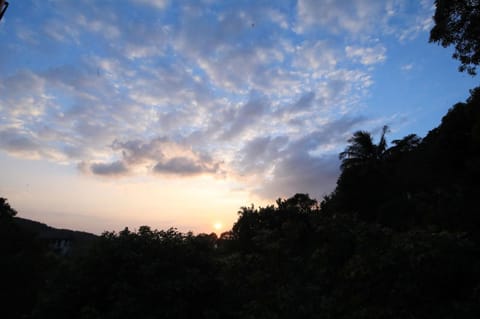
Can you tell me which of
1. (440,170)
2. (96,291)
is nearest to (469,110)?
(440,170)

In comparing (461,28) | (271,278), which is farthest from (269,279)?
(461,28)

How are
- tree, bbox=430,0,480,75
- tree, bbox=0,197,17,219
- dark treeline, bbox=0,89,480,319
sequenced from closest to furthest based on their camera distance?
1. dark treeline, bbox=0,89,480,319
2. tree, bbox=430,0,480,75
3. tree, bbox=0,197,17,219

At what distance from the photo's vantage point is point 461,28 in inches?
396

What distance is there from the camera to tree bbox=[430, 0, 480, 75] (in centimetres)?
973

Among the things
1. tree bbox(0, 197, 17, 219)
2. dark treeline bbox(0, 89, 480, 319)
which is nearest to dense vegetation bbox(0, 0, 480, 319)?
dark treeline bbox(0, 89, 480, 319)

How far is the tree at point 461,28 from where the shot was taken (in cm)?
973

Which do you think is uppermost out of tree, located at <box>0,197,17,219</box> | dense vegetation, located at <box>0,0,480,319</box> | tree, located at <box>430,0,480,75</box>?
tree, located at <box>430,0,480,75</box>

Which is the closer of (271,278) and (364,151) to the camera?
(271,278)

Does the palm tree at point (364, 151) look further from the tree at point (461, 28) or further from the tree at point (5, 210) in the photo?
the tree at point (5, 210)

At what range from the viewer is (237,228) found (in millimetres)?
20406

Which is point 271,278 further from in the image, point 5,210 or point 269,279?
point 5,210

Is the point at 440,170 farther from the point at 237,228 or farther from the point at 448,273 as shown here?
the point at 448,273

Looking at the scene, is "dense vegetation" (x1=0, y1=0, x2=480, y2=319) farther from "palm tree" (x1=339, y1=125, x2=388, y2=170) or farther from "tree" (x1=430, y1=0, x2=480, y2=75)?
"palm tree" (x1=339, y1=125, x2=388, y2=170)

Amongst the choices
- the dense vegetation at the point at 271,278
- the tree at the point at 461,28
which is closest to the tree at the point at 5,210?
the dense vegetation at the point at 271,278
